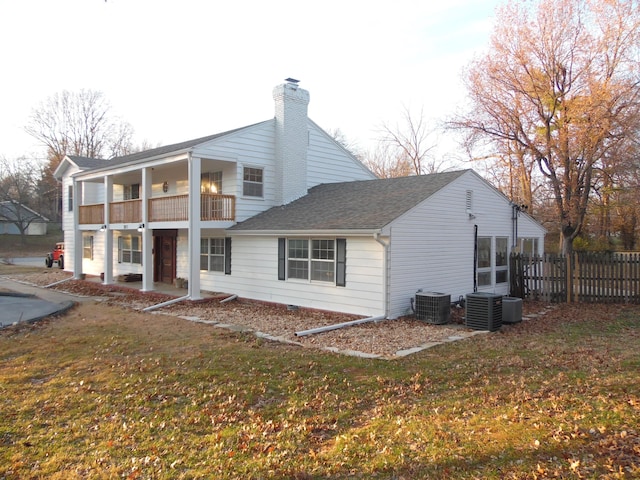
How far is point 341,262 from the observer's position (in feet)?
41.1

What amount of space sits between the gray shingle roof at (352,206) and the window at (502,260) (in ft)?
11.2

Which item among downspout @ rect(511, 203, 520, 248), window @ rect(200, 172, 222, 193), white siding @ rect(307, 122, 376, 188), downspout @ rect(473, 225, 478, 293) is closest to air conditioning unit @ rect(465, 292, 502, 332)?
downspout @ rect(473, 225, 478, 293)

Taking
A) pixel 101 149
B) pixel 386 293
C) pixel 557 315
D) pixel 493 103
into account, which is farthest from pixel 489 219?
pixel 101 149

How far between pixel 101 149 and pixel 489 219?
48.2 meters

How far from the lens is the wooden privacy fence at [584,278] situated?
14555 millimetres

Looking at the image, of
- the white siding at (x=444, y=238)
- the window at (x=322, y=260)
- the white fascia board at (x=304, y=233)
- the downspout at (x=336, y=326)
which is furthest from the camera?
the window at (x=322, y=260)

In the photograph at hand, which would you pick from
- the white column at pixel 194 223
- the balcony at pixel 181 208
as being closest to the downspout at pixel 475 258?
the balcony at pixel 181 208

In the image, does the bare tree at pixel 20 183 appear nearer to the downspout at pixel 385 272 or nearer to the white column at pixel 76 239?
Answer: the white column at pixel 76 239

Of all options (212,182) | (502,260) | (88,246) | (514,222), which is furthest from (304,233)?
(88,246)

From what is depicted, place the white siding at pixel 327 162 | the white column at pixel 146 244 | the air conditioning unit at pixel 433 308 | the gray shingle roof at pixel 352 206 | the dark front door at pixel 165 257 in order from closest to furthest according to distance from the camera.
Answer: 1. the air conditioning unit at pixel 433 308
2. the gray shingle roof at pixel 352 206
3. the white column at pixel 146 244
4. the white siding at pixel 327 162
5. the dark front door at pixel 165 257

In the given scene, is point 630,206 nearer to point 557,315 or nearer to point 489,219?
point 489,219

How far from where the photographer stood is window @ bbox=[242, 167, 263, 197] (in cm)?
1656

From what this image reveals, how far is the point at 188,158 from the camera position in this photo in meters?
15.2

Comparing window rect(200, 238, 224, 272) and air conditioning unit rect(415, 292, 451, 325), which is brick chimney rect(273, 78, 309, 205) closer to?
window rect(200, 238, 224, 272)
